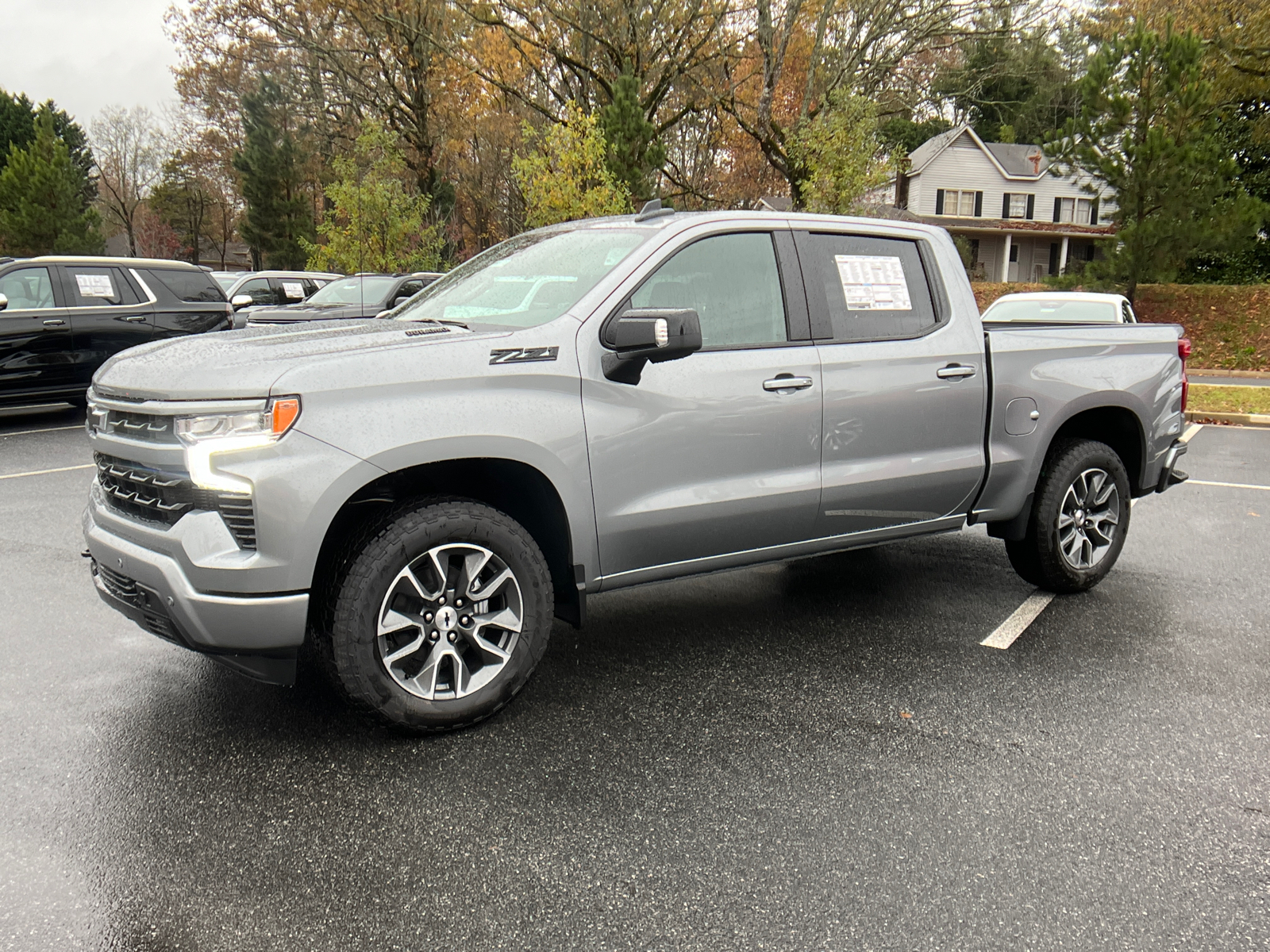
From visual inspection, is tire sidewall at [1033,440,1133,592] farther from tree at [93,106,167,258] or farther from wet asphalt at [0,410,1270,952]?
tree at [93,106,167,258]

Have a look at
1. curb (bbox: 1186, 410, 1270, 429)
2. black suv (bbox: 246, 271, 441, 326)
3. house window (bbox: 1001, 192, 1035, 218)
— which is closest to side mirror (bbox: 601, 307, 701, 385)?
black suv (bbox: 246, 271, 441, 326)

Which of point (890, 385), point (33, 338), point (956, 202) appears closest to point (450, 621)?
point (890, 385)

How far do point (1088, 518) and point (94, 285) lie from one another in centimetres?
1100

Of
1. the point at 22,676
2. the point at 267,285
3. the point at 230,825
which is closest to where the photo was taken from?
the point at 230,825

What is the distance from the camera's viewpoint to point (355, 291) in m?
14.9

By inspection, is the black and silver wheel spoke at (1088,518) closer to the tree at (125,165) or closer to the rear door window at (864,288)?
the rear door window at (864,288)

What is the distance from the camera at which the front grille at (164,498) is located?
10.2 feet

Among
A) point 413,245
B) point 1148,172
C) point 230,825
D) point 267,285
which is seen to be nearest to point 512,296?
point 230,825

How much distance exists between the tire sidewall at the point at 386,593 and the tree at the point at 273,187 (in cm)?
4567

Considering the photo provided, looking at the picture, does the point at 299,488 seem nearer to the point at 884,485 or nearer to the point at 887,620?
the point at 884,485

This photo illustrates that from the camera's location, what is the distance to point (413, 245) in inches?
1070

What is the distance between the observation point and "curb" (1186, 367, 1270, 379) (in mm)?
21922

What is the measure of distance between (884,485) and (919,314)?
0.86 m

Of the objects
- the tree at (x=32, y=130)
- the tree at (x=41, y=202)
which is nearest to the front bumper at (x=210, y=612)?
the tree at (x=41, y=202)
